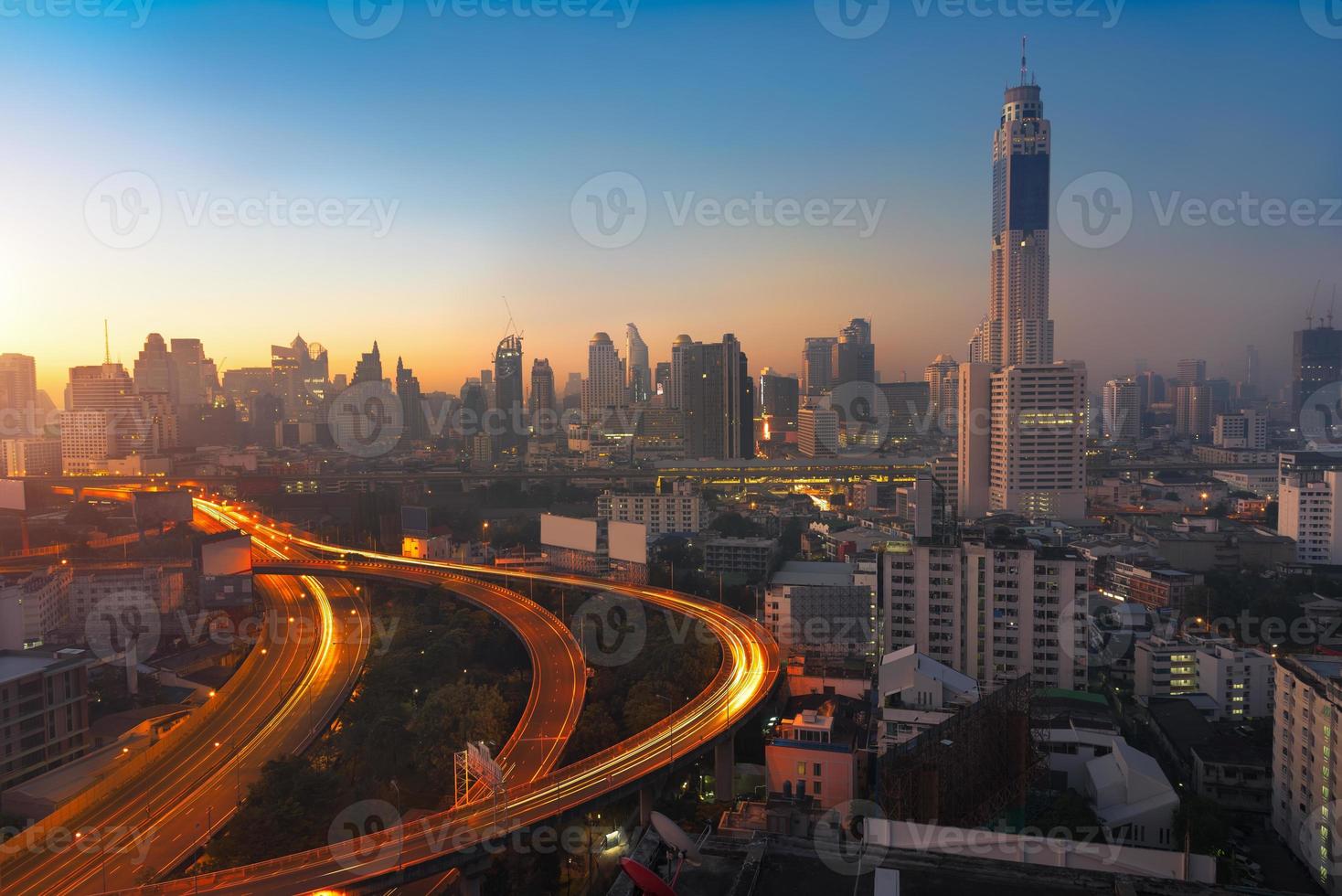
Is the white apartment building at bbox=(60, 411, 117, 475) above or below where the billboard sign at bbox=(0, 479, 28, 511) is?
above

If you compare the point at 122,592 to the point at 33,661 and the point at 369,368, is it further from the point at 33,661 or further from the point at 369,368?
the point at 369,368

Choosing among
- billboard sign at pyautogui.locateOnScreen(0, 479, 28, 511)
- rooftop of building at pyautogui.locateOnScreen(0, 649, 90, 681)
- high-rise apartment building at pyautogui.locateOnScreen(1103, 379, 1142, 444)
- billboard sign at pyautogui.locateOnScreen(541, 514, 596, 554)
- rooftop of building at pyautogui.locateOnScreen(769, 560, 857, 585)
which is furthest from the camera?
high-rise apartment building at pyautogui.locateOnScreen(1103, 379, 1142, 444)

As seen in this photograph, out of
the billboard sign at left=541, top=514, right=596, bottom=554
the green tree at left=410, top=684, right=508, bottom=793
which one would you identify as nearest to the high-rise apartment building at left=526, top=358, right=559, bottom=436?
the billboard sign at left=541, top=514, right=596, bottom=554

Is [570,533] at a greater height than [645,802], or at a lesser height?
greater

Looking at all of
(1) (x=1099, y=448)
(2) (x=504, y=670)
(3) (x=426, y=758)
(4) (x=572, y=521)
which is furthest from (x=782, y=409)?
(3) (x=426, y=758)

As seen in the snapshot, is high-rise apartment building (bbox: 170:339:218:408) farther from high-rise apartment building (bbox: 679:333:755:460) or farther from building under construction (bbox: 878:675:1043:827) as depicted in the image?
building under construction (bbox: 878:675:1043:827)

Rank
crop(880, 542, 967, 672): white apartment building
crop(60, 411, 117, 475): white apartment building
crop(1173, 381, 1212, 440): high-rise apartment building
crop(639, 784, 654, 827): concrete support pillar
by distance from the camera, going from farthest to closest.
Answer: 1. crop(1173, 381, 1212, 440): high-rise apartment building
2. crop(60, 411, 117, 475): white apartment building
3. crop(880, 542, 967, 672): white apartment building
4. crop(639, 784, 654, 827): concrete support pillar

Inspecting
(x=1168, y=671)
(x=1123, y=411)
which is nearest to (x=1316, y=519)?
(x=1168, y=671)

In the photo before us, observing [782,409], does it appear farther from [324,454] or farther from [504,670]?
[504,670]
